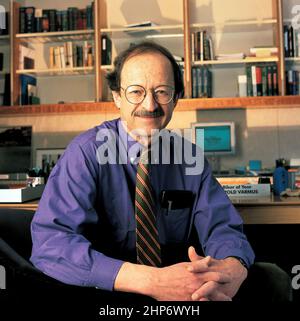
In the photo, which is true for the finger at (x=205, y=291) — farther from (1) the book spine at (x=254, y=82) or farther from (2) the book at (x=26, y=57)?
(2) the book at (x=26, y=57)

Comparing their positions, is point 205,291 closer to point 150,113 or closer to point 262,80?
point 150,113

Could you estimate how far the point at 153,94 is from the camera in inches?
51.8

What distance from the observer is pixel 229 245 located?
48.2 inches

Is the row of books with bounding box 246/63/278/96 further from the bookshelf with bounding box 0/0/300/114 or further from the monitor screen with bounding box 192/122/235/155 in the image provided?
the monitor screen with bounding box 192/122/235/155

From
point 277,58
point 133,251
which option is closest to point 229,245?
point 133,251

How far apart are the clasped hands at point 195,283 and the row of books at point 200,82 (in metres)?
2.29

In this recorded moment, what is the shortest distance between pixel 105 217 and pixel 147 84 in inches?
17.4

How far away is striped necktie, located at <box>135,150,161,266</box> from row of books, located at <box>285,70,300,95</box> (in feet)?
7.24

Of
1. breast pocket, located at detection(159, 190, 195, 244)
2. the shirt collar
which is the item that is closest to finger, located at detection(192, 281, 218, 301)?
breast pocket, located at detection(159, 190, 195, 244)

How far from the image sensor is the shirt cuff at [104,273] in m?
1.04

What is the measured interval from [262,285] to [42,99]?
2907mm

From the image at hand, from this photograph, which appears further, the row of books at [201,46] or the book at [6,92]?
the book at [6,92]

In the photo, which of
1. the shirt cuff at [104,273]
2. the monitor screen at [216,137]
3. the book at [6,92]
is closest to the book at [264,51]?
the monitor screen at [216,137]

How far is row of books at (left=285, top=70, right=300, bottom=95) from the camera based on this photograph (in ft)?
10.3
